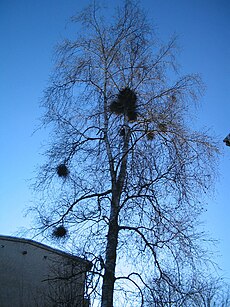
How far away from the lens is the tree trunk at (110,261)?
5.42 m

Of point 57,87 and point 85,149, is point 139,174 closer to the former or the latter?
point 85,149

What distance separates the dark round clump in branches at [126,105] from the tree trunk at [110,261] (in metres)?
2.23

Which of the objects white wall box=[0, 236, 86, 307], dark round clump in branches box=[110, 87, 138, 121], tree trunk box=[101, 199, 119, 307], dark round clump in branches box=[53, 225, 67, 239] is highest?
dark round clump in branches box=[110, 87, 138, 121]

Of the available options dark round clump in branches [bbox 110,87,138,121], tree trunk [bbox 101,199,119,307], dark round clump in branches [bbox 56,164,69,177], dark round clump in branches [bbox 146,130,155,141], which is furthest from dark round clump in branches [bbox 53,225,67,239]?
dark round clump in branches [bbox 110,87,138,121]

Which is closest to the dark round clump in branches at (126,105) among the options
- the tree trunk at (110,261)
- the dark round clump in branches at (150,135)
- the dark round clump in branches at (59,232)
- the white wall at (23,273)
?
the dark round clump in branches at (150,135)

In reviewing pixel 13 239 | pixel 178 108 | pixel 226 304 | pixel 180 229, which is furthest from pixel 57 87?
pixel 226 304

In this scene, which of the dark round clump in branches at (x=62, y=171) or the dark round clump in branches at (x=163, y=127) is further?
the dark round clump in branches at (x=163, y=127)

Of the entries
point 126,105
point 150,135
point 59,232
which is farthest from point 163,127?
point 59,232

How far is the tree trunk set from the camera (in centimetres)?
542

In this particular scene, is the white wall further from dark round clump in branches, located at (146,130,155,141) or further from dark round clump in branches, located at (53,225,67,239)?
dark round clump in branches, located at (146,130,155,141)

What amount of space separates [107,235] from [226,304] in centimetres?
1227

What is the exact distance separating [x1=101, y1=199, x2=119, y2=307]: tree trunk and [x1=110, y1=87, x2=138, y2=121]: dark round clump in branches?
7.33ft

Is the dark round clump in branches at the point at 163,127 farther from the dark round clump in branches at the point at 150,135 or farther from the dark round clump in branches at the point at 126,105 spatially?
the dark round clump in branches at the point at 126,105

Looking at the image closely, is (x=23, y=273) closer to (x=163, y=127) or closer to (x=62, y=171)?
(x=62, y=171)
